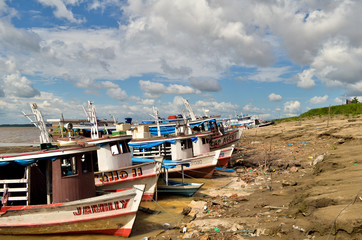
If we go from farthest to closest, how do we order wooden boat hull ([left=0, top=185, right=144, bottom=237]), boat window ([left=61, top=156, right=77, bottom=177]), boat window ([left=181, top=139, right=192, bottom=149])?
boat window ([left=181, top=139, right=192, bottom=149]) → boat window ([left=61, top=156, right=77, bottom=177]) → wooden boat hull ([left=0, top=185, right=144, bottom=237])

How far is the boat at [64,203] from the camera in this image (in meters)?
10.0

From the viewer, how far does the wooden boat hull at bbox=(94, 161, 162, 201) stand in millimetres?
13875

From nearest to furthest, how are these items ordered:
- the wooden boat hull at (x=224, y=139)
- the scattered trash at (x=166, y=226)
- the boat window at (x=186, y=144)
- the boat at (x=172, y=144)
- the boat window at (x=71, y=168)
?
the boat window at (x=71, y=168) < the scattered trash at (x=166, y=226) < the boat at (x=172, y=144) < the boat window at (x=186, y=144) < the wooden boat hull at (x=224, y=139)

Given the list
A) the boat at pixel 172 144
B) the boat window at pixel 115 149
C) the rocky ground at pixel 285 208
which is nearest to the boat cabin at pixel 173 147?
the boat at pixel 172 144

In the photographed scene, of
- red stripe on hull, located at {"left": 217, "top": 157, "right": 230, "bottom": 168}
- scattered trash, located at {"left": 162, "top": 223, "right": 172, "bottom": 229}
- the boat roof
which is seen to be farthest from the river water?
red stripe on hull, located at {"left": 217, "top": 157, "right": 230, "bottom": 168}

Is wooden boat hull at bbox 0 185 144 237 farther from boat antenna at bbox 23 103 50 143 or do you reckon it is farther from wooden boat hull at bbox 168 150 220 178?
wooden boat hull at bbox 168 150 220 178

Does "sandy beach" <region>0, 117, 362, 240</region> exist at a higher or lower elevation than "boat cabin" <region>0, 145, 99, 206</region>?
lower

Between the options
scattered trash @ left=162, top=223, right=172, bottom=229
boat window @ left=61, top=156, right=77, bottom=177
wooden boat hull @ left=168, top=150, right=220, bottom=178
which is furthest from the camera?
wooden boat hull @ left=168, top=150, right=220, bottom=178

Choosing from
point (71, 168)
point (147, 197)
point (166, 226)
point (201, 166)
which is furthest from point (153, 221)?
point (201, 166)

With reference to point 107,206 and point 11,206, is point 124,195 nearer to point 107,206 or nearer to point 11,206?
point 107,206

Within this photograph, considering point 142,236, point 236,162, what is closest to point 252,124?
point 236,162

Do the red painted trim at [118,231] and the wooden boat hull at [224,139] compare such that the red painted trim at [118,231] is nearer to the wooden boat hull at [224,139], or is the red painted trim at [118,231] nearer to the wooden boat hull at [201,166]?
the wooden boat hull at [201,166]

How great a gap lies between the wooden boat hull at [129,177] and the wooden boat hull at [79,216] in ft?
11.6

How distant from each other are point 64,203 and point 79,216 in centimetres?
73
